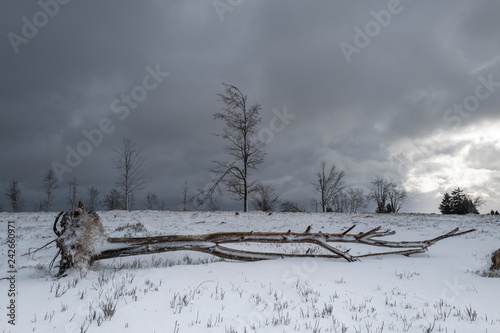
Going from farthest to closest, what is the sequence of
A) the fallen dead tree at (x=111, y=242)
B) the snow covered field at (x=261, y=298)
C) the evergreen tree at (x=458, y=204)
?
1. the evergreen tree at (x=458, y=204)
2. the fallen dead tree at (x=111, y=242)
3. the snow covered field at (x=261, y=298)

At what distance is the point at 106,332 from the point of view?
3.05 metres

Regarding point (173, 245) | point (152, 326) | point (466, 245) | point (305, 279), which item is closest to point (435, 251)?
point (466, 245)

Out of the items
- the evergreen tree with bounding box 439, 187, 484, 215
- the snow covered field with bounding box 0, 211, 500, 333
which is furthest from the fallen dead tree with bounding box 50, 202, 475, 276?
the evergreen tree with bounding box 439, 187, 484, 215

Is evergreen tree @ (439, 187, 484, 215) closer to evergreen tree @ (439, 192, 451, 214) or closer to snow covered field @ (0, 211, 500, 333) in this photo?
evergreen tree @ (439, 192, 451, 214)

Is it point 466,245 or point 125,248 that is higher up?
point 125,248

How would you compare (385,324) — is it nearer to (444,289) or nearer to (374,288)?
(374,288)

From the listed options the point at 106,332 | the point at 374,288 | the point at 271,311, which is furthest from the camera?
the point at 374,288

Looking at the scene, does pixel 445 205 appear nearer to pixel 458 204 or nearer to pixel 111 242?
pixel 458 204

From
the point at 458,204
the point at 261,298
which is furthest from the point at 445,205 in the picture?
the point at 261,298

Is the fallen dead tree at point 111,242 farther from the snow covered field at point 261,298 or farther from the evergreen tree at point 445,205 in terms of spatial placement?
the evergreen tree at point 445,205

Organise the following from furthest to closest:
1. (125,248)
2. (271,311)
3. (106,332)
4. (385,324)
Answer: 1. (125,248)
2. (271,311)
3. (385,324)
4. (106,332)

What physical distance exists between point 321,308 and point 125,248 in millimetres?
4164

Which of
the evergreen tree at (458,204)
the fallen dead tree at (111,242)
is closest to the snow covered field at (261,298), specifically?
the fallen dead tree at (111,242)

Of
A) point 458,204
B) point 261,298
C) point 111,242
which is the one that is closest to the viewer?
point 261,298
